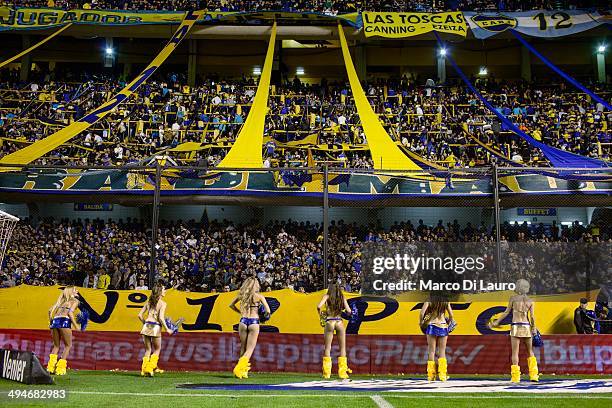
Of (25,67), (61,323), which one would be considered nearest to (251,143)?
(61,323)

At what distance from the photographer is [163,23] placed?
32375 millimetres

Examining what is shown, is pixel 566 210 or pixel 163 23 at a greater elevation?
pixel 163 23

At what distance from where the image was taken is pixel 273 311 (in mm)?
14766

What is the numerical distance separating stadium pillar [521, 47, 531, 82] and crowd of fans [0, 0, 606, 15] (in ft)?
8.46

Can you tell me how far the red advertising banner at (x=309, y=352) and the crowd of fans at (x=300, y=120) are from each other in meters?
9.40

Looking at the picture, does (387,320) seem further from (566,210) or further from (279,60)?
(279,60)

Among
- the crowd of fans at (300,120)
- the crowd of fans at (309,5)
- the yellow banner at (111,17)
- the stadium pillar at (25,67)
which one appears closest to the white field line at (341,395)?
the crowd of fans at (300,120)

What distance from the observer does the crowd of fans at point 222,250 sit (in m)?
18.8

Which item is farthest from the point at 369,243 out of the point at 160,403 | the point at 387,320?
the point at 160,403

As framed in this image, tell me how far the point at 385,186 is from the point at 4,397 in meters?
13.4

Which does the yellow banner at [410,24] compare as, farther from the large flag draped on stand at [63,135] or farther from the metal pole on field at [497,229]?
the metal pole on field at [497,229]

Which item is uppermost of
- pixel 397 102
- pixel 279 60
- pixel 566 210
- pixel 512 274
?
pixel 279 60

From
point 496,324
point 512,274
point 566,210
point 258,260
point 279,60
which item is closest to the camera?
point 496,324

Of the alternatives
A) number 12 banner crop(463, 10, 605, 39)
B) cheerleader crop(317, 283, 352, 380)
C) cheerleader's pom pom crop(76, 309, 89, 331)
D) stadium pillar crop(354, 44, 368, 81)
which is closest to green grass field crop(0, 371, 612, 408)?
cheerleader crop(317, 283, 352, 380)
